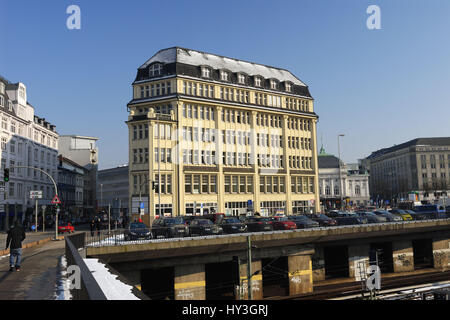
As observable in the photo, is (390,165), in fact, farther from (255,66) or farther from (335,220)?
(335,220)

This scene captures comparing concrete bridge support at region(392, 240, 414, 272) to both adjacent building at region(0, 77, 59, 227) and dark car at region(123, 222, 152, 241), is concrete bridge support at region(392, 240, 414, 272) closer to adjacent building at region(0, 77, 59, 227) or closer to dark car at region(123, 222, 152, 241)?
dark car at region(123, 222, 152, 241)

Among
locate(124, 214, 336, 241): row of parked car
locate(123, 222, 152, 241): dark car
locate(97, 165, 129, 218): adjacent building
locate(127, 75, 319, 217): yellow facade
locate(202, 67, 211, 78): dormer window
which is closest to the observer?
locate(123, 222, 152, 241): dark car

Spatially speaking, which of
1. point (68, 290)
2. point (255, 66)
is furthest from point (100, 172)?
point (68, 290)

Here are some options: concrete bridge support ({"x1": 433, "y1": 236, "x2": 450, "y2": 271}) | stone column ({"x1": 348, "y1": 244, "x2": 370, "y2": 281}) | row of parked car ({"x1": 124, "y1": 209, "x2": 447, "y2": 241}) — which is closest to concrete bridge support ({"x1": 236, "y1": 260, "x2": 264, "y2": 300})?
row of parked car ({"x1": 124, "y1": 209, "x2": 447, "y2": 241})

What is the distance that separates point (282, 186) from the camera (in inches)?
2825

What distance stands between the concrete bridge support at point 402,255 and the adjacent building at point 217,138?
26.6 meters

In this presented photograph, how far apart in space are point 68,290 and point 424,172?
143470 millimetres

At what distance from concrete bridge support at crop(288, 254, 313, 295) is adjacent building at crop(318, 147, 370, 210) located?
295 feet

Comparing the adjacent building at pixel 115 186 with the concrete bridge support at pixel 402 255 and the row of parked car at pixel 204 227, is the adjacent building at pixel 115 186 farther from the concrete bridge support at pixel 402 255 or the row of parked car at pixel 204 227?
the concrete bridge support at pixel 402 255

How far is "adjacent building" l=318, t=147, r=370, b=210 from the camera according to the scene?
127625mm

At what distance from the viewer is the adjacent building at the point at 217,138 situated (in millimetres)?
58938

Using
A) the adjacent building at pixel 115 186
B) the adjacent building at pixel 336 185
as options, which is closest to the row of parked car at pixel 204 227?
the adjacent building at pixel 115 186

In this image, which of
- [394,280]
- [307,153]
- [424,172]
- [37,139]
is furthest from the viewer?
[424,172]
